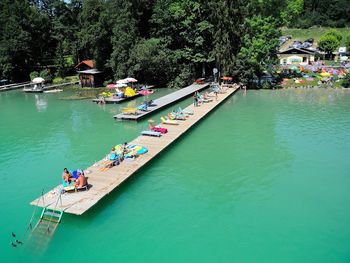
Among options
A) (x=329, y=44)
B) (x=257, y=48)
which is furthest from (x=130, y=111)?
(x=329, y=44)

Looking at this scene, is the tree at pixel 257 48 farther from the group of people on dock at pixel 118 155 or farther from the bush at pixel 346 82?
the group of people on dock at pixel 118 155

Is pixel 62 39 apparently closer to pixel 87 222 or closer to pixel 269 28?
pixel 269 28

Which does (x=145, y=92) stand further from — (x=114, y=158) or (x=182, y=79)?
(x=114, y=158)

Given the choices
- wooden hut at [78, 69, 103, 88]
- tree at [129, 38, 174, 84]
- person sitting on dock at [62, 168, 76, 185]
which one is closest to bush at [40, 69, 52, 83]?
wooden hut at [78, 69, 103, 88]

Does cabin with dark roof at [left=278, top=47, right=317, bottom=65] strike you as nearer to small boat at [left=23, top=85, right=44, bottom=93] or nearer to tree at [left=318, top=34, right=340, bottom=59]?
tree at [left=318, top=34, right=340, bottom=59]

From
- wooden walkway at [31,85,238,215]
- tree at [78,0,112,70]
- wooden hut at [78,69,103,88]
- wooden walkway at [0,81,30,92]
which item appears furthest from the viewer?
wooden walkway at [0,81,30,92]

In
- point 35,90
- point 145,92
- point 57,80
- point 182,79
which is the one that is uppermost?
point 57,80

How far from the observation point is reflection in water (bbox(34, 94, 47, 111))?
3520cm

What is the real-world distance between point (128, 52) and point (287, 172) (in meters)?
32.8

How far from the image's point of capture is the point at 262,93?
134ft

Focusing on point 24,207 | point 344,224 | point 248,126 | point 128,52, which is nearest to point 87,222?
point 24,207

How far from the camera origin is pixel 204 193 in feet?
50.5

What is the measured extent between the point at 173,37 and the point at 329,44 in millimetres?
36771

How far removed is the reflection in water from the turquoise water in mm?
6864
